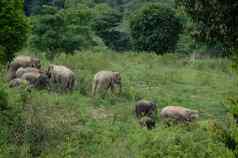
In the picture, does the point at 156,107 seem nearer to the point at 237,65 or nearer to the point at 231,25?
the point at 231,25

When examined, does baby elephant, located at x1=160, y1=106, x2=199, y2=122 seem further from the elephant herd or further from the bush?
the bush

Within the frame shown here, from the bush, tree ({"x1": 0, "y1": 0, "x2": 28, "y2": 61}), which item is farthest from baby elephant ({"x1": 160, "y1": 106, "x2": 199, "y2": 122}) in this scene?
the bush

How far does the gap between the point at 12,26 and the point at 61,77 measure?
10.4ft

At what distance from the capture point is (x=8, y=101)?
471 inches

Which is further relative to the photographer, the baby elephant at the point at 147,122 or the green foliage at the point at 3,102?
the baby elephant at the point at 147,122

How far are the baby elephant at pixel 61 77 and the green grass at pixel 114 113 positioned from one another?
35 cm

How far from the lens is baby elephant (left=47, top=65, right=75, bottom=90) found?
14.6 meters

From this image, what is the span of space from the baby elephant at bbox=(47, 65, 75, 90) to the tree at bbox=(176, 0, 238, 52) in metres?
7.89

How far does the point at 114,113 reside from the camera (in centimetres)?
1321

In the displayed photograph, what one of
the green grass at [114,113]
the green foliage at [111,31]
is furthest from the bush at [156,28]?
the green grass at [114,113]

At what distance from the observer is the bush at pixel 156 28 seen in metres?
29.3

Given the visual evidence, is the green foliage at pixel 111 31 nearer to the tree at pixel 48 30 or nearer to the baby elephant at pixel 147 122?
the tree at pixel 48 30

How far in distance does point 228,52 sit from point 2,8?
22.5 ft

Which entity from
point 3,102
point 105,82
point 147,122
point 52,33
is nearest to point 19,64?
point 105,82
